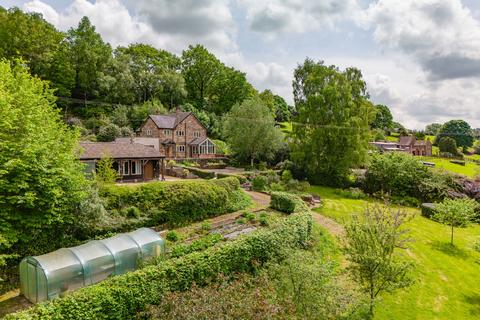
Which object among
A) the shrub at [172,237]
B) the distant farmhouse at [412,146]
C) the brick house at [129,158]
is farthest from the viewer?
the distant farmhouse at [412,146]

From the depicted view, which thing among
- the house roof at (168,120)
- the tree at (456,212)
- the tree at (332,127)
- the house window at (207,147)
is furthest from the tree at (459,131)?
the house roof at (168,120)

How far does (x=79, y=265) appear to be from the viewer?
41.0ft

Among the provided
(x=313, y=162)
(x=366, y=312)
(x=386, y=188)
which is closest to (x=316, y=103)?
(x=313, y=162)

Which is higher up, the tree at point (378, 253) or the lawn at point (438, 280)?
the tree at point (378, 253)

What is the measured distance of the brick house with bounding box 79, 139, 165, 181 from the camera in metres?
29.6

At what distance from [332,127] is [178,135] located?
85.4 ft

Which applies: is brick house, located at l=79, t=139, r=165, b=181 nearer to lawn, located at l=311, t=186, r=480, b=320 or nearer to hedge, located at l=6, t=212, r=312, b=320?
lawn, located at l=311, t=186, r=480, b=320

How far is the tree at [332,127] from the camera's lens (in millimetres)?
38562

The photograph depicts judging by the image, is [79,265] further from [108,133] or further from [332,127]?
[108,133]

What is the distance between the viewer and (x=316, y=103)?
131 ft

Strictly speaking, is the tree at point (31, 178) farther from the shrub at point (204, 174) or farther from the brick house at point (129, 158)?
the shrub at point (204, 174)

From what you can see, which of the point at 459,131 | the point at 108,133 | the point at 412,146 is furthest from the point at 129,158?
the point at 459,131

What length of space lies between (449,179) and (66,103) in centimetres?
6504

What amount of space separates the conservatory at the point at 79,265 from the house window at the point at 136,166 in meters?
19.2
